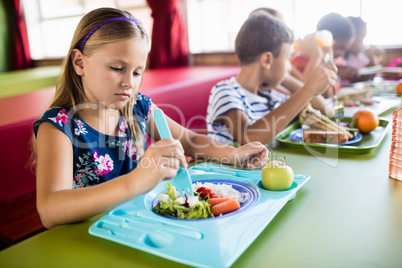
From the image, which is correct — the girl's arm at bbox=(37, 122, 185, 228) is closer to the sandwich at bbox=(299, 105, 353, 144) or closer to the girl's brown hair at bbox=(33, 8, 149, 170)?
the girl's brown hair at bbox=(33, 8, 149, 170)

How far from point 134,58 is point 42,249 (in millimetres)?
463

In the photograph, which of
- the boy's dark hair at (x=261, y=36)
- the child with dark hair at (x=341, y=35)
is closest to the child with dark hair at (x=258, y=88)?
the boy's dark hair at (x=261, y=36)

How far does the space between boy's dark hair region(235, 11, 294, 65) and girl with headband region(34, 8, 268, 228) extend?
0.51m

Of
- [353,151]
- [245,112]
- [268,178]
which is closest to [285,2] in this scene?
[245,112]

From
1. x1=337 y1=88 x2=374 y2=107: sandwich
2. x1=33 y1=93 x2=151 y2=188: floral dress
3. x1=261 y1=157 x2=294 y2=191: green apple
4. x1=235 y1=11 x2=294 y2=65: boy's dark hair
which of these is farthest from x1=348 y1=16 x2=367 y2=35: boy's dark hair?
x1=261 y1=157 x2=294 y2=191: green apple

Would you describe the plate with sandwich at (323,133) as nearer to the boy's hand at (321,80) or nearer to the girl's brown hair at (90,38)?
the boy's hand at (321,80)

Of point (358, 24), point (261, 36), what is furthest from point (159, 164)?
point (358, 24)

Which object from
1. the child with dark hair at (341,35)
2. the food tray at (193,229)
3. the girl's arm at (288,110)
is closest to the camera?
the food tray at (193,229)

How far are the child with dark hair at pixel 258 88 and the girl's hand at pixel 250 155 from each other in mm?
248

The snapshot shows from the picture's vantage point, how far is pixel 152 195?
0.76m

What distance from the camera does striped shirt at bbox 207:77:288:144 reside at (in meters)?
1.33

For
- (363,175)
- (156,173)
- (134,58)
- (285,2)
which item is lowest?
(363,175)

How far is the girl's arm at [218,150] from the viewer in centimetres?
94

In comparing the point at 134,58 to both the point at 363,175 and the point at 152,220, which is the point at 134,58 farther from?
the point at 363,175
